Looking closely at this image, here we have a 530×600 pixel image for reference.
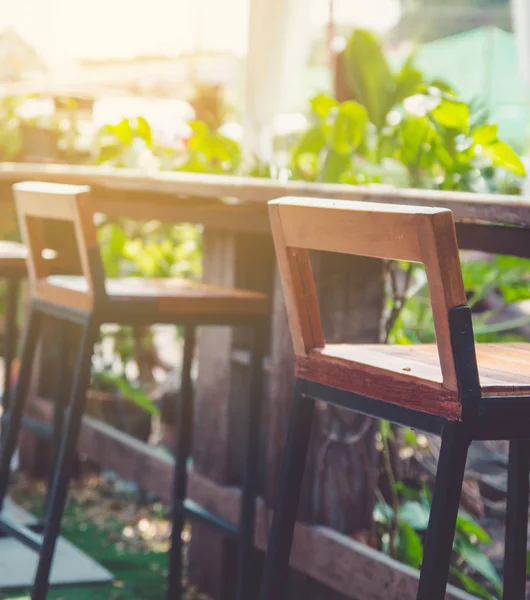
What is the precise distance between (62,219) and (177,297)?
32 centimetres

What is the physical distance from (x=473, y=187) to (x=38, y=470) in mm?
2207

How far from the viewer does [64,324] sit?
2.97 metres

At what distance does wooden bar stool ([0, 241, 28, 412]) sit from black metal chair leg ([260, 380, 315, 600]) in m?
1.54

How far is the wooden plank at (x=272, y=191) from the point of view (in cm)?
167

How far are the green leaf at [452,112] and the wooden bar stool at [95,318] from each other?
21.7 inches

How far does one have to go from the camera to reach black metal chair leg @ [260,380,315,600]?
1667 millimetres

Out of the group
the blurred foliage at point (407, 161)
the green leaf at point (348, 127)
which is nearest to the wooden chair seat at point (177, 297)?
the blurred foliage at point (407, 161)

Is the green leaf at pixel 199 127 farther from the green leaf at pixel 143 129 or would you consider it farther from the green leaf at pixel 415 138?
the green leaf at pixel 415 138

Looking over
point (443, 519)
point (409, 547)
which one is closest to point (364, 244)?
point (443, 519)

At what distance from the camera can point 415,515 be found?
9.30 ft

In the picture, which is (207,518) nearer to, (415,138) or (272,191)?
Answer: (272,191)

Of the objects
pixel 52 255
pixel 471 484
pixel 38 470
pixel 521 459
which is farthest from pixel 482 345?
pixel 38 470

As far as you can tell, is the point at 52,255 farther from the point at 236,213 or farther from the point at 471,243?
the point at 471,243

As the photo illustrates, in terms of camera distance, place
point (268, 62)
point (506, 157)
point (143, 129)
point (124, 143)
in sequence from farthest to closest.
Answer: point (268, 62)
point (124, 143)
point (143, 129)
point (506, 157)
